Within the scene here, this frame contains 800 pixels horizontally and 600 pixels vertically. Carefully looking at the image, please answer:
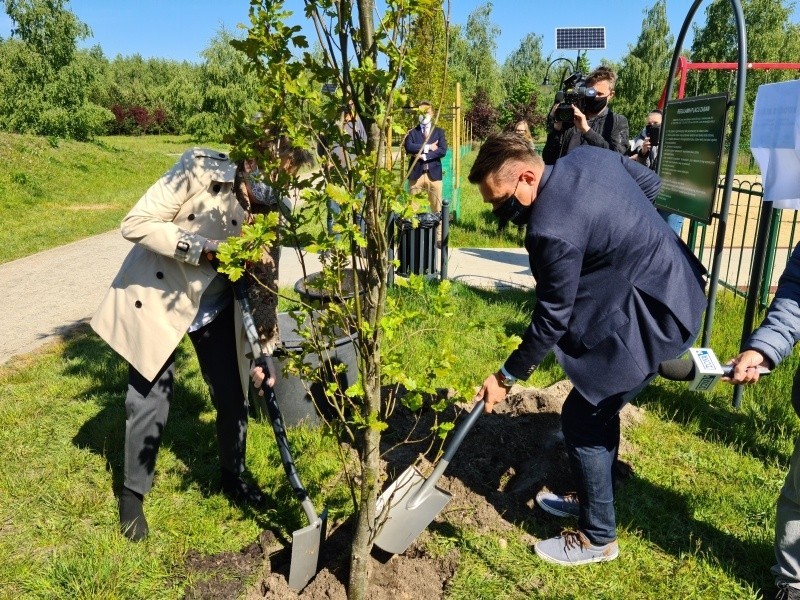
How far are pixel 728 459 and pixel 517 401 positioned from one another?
1168 millimetres

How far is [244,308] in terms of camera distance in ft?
8.64

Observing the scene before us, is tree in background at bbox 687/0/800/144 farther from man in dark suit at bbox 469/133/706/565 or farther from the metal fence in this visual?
man in dark suit at bbox 469/133/706/565

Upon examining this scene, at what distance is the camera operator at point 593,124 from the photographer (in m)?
4.66

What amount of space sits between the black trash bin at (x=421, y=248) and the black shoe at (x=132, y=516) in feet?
12.4

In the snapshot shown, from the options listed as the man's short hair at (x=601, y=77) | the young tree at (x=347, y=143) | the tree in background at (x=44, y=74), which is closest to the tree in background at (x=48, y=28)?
A: the tree in background at (x=44, y=74)

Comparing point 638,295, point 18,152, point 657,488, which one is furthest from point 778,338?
point 18,152

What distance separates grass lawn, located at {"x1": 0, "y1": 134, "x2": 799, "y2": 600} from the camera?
8.29 ft

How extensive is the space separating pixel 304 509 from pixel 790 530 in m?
1.84

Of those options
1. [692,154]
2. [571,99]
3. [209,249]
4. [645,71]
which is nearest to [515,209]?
[209,249]

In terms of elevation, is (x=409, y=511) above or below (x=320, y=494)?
above

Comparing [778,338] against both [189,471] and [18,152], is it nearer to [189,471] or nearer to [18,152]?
[189,471]

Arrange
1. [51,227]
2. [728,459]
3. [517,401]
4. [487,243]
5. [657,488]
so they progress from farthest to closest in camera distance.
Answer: [51,227]
[487,243]
[517,401]
[728,459]
[657,488]

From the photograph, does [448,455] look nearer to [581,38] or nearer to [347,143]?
[347,143]

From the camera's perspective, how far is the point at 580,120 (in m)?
4.66
